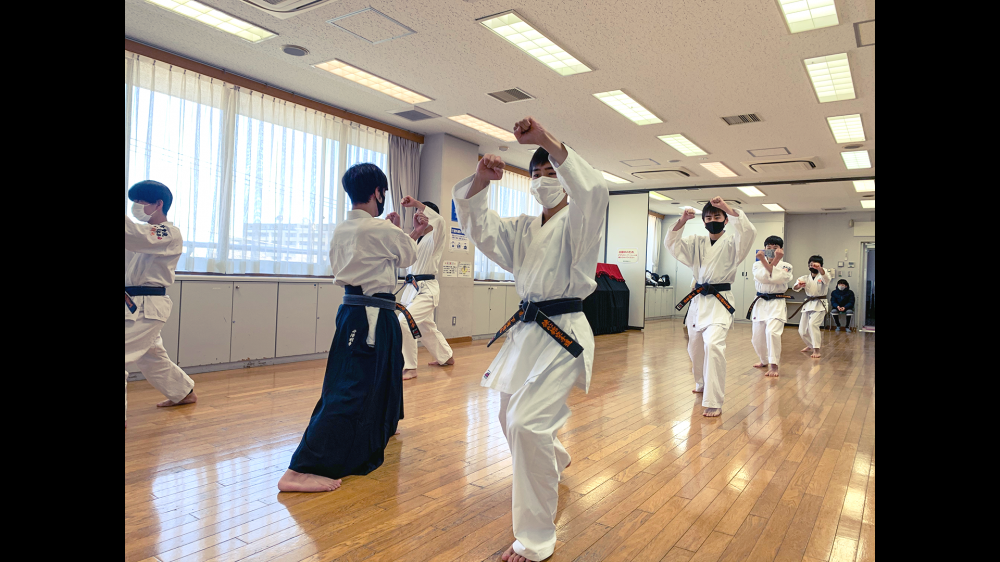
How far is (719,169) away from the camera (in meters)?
9.52

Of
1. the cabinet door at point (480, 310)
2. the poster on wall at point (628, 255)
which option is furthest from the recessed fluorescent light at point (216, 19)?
the poster on wall at point (628, 255)

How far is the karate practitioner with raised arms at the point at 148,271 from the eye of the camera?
137 inches

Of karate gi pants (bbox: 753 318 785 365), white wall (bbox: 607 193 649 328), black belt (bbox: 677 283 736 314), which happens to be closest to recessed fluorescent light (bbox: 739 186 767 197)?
white wall (bbox: 607 193 649 328)

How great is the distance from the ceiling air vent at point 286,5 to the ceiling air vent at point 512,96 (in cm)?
231

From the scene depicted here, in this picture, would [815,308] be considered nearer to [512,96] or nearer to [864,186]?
[864,186]

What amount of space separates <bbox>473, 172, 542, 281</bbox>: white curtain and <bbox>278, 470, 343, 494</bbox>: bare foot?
20.6 feet

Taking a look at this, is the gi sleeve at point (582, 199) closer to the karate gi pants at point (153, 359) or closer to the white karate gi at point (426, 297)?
the karate gi pants at point (153, 359)

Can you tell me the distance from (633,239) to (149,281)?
9.59 meters

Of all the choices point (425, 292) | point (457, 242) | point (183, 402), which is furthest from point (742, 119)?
point (183, 402)

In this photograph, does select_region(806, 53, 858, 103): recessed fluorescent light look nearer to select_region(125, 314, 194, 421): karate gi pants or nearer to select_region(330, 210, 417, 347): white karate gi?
select_region(330, 210, 417, 347): white karate gi

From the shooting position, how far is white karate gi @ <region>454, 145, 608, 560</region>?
1.91 m
